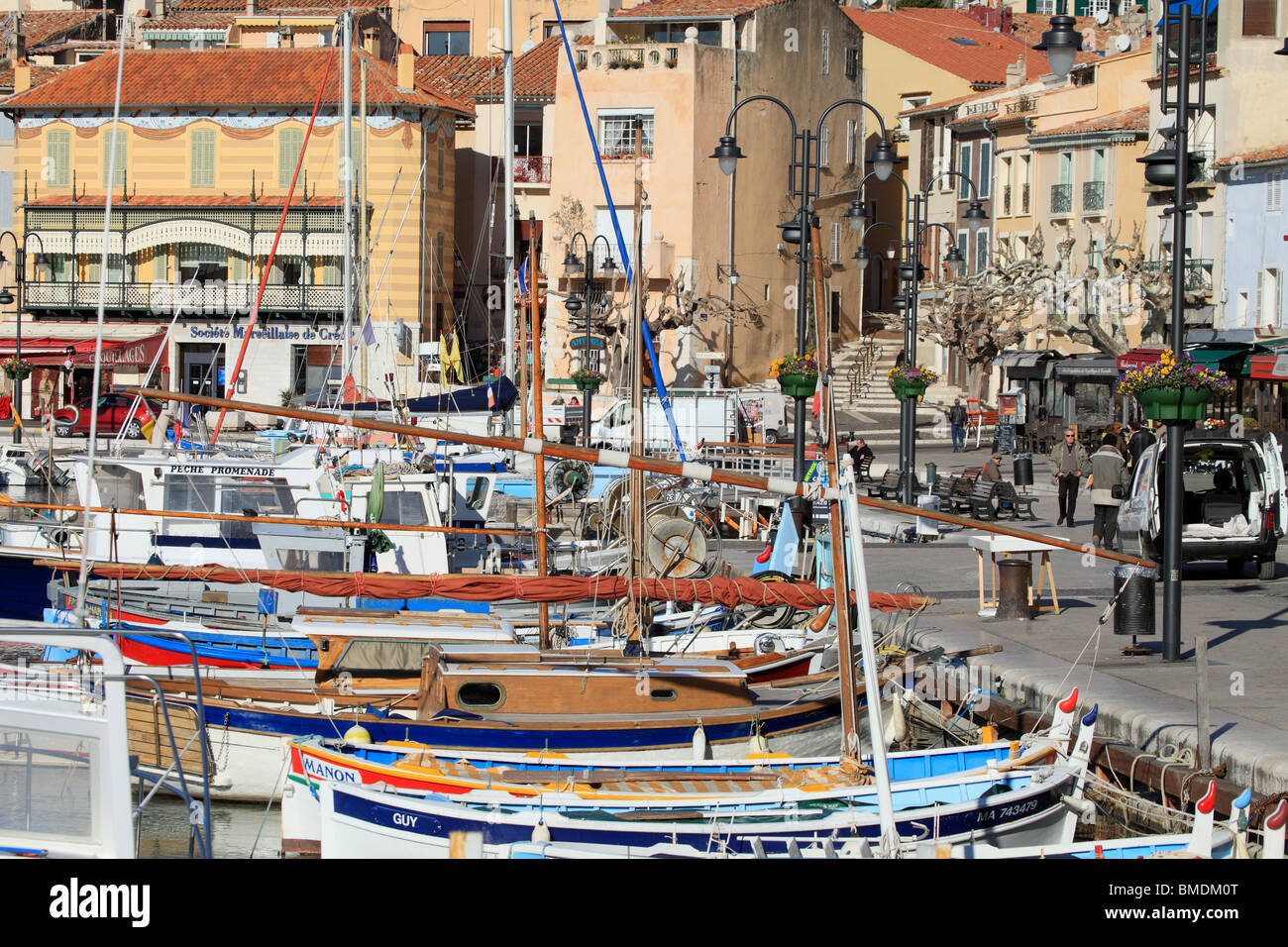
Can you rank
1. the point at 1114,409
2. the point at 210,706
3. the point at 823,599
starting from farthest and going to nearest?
the point at 1114,409, the point at 823,599, the point at 210,706

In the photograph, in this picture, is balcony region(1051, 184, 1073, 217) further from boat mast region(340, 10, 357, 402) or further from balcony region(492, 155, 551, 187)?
boat mast region(340, 10, 357, 402)

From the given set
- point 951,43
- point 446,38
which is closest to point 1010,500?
point 446,38

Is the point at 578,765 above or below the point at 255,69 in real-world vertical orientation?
below

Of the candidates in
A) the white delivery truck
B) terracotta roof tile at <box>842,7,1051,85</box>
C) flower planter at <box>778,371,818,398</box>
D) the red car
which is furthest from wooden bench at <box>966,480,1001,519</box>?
terracotta roof tile at <box>842,7,1051,85</box>

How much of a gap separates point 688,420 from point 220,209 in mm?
22308

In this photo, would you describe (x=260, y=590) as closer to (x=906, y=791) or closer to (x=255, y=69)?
(x=906, y=791)

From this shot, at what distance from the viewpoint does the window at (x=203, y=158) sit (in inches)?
2101

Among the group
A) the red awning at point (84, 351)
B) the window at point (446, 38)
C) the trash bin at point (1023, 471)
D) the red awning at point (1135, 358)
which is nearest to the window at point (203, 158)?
the red awning at point (84, 351)

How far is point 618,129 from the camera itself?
5112 centimetres

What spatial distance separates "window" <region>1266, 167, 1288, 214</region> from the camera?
38.0 meters

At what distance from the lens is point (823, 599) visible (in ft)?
52.4

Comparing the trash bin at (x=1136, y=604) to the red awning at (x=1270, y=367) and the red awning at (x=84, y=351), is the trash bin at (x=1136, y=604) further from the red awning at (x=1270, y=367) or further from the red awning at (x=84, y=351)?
the red awning at (x=84, y=351)
